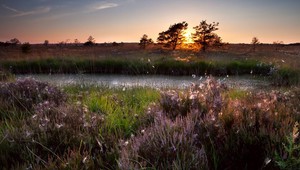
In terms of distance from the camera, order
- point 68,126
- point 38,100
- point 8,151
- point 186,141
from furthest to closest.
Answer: point 38,100
point 68,126
point 8,151
point 186,141

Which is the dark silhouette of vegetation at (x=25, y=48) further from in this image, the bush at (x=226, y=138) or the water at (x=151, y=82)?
the bush at (x=226, y=138)

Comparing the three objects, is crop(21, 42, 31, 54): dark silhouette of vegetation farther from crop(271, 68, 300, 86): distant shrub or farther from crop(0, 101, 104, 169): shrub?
→ crop(0, 101, 104, 169): shrub

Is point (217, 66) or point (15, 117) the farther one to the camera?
point (217, 66)

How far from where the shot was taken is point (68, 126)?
3900mm

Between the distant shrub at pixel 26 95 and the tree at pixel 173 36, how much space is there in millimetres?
50693

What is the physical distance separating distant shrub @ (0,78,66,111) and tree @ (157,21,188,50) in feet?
166

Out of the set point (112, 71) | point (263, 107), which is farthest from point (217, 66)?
point (263, 107)

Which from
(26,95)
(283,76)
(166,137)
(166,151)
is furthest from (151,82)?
(166,151)

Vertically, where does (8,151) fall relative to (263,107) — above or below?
below

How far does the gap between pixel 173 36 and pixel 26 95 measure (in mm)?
53020

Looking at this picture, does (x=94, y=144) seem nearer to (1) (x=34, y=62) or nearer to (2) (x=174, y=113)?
(2) (x=174, y=113)

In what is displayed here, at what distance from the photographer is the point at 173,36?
5822 cm

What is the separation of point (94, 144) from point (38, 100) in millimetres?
2836

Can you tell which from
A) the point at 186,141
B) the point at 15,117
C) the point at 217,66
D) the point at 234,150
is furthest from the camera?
the point at 217,66
